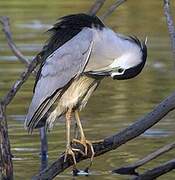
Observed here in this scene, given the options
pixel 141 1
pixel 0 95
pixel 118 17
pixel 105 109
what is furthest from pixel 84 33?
pixel 141 1

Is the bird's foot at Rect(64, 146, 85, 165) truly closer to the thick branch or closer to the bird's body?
the thick branch

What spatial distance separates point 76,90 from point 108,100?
4465 mm

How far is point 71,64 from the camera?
20.1 feet

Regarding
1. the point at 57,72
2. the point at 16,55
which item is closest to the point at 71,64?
the point at 57,72

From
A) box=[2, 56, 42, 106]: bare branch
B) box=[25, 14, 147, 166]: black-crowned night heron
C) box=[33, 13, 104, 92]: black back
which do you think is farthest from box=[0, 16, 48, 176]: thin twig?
box=[33, 13, 104, 92]: black back

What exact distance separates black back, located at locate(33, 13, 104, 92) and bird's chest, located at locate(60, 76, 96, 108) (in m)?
0.26

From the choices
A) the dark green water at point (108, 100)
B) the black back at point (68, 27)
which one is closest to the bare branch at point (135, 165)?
the dark green water at point (108, 100)

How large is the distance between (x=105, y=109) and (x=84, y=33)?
4130mm

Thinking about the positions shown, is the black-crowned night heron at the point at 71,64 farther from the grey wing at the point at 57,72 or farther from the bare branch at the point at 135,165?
the bare branch at the point at 135,165

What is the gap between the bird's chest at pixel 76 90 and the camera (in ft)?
20.2

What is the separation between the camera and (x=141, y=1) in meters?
19.8

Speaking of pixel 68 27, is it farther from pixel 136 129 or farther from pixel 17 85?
pixel 136 129

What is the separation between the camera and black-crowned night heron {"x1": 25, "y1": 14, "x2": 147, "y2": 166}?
5.98 m

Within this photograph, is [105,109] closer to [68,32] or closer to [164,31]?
[68,32]
